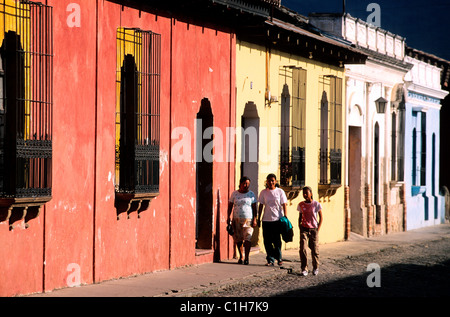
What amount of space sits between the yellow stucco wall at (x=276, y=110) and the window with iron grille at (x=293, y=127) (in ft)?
0.78

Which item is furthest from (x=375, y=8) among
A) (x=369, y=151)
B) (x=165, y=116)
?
(x=165, y=116)

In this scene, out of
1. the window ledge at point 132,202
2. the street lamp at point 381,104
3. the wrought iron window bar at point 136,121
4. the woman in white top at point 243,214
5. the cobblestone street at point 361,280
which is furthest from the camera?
the street lamp at point 381,104

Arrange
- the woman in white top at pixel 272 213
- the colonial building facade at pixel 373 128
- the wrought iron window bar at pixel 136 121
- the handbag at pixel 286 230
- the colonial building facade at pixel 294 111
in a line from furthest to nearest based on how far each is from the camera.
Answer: the colonial building facade at pixel 373 128, the colonial building facade at pixel 294 111, the woman in white top at pixel 272 213, the handbag at pixel 286 230, the wrought iron window bar at pixel 136 121

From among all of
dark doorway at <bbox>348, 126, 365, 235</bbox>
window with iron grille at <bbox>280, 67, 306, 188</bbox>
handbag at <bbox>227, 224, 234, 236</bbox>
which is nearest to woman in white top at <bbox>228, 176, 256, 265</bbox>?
handbag at <bbox>227, 224, 234, 236</bbox>

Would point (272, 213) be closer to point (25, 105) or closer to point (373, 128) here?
point (25, 105)

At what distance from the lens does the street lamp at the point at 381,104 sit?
24.3 metres

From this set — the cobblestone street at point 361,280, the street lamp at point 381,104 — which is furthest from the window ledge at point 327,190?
the street lamp at point 381,104

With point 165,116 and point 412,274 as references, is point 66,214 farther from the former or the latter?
point 412,274

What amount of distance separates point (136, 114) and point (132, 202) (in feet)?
4.47

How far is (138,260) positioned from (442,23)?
22.5 metres

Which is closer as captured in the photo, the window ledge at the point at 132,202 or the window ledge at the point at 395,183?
the window ledge at the point at 132,202

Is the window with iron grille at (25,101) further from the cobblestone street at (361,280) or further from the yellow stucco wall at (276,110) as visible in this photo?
the yellow stucco wall at (276,110)

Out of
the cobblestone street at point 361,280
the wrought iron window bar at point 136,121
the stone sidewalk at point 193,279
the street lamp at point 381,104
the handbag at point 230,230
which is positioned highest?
the street lamp at point 381,104

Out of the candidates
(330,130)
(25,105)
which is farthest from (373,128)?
(25,105)
